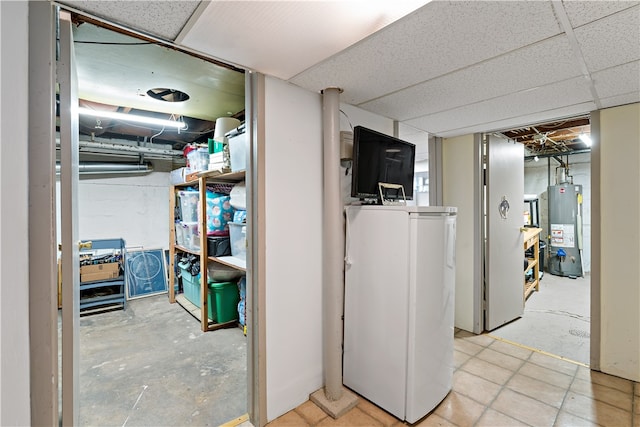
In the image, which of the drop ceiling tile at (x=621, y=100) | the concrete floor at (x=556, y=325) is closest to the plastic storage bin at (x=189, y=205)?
the concrete floor at (x=556, y=325)

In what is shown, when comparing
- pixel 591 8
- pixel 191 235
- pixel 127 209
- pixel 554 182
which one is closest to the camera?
pixel 591 8

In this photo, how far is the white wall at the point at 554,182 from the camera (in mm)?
5840

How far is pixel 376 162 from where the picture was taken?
2.08 meters

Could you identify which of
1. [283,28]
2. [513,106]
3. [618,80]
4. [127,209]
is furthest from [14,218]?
[127,209]

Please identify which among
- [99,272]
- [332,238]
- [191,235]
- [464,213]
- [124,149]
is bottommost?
[99,272]

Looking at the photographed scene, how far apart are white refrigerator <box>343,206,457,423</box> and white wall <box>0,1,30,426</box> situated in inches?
66.3

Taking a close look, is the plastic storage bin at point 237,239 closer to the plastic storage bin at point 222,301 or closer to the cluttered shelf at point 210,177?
the plastic storage bin at point 222,301

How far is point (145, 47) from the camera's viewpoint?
1.89 meters

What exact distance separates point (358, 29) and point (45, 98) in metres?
1.33

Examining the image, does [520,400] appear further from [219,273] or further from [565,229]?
[565,229]

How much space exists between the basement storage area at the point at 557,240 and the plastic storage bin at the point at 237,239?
2.84 metres

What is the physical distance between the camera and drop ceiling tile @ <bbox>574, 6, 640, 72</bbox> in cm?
121

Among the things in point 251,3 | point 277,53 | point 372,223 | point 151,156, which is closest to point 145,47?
point 277,53

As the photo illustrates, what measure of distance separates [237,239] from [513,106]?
2.82m
